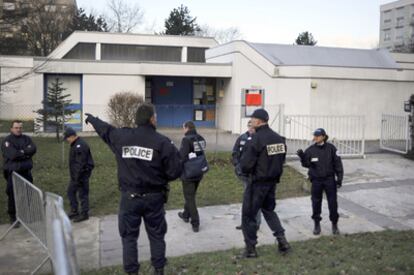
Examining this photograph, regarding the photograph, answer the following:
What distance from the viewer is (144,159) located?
5.14 metres

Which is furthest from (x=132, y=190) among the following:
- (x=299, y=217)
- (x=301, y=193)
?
(x=301, y=193)

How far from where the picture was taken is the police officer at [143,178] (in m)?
5.15

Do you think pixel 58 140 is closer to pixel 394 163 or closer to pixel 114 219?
pixel 114 219

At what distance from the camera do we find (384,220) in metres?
8.87

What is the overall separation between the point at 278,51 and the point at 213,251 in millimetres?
17625

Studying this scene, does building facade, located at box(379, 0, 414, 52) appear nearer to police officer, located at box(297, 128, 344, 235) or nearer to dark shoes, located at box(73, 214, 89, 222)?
police officer, located at box(297, 128, 344, 235)

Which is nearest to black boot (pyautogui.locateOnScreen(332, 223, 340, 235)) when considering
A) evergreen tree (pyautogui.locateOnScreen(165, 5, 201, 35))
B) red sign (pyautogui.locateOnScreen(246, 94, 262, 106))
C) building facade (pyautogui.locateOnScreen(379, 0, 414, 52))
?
red sign (pyautogui.locateOnScreen(246, 94, 262, 106))

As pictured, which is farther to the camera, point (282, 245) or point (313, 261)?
point (282, 245)

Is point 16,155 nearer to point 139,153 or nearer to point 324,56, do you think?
point 139,153

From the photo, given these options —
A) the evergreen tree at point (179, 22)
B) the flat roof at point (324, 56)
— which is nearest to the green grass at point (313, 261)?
the flat roof at point (324, 56)

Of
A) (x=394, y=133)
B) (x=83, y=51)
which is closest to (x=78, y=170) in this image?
(x=394, y=133)

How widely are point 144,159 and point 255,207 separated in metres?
1.81

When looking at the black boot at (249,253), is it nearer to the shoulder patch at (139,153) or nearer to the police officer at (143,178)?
the police officer at (143,178)

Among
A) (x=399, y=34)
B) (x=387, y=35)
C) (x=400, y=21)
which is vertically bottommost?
(x=399, y=34)
